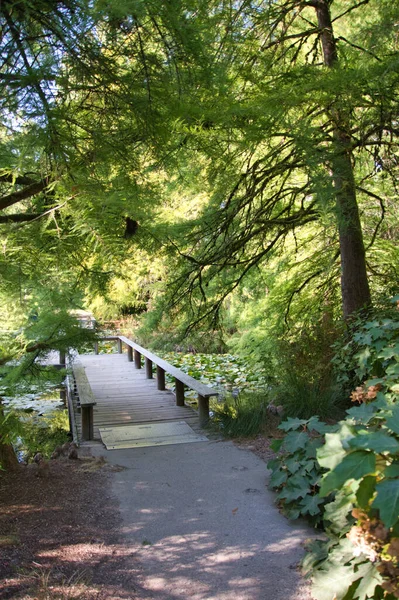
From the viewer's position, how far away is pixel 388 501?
1769 mm

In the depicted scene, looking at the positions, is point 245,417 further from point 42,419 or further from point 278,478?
point 42,419

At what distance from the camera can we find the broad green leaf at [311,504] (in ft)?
11.6

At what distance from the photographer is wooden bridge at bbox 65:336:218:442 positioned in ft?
22.8

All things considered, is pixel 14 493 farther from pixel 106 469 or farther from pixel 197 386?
pixel 197 386

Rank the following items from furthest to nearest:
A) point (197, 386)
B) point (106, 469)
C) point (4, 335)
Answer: point (197, 386) < point (106, 469) < point (4, 335)

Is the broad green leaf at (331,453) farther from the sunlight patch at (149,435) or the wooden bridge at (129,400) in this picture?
the wooden bridge at (129,400)

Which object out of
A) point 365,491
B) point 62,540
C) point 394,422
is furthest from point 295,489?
point 394,422

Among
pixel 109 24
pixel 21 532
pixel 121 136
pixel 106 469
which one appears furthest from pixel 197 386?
pixel 109 24

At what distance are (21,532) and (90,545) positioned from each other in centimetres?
50

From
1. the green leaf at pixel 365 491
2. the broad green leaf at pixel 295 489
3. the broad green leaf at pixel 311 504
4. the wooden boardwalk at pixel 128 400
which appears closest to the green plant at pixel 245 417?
the wooden boardwalk at pixel 128 400

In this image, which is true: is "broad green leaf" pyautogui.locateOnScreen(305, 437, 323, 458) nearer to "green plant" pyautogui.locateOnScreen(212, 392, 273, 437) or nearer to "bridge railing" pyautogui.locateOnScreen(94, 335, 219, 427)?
"green plant" pyautogui.locateOnScreen(212, 392, 273, 437)

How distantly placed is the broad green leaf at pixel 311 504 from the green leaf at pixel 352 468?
5.62 ft

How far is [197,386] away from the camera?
7.15 metres

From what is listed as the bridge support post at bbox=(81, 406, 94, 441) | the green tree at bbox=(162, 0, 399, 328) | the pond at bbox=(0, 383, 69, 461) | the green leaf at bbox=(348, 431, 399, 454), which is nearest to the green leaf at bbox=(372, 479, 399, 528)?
the green leaf at bbox=(348, 431, 399, 454)
